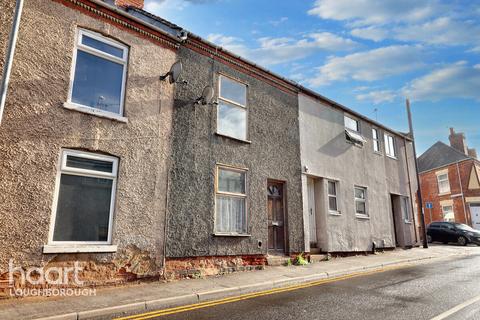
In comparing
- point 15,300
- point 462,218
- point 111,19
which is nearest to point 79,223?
point 15,300

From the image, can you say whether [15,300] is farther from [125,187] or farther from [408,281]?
[408,281]

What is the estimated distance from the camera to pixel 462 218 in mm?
29312

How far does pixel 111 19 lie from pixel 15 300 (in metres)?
6.80

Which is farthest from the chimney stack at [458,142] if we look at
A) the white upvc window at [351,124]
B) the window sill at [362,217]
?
the window sill at [362,217]

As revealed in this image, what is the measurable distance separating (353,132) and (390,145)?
435 cm

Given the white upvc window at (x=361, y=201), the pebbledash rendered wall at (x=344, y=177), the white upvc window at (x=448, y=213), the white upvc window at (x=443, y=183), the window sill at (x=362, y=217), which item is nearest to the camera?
the pebbledash rendered wall at (x=344, y=177)

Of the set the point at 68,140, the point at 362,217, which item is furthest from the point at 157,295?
the point at 362,217

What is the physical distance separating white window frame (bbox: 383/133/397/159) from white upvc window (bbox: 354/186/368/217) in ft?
12.5

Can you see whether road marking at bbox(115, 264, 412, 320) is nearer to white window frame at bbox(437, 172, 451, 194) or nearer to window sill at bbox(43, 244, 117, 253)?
window sill at bbox(43, 244, 117, 253)

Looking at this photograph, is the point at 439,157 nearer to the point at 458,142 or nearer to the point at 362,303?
the point at 458,142

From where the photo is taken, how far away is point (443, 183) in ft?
105

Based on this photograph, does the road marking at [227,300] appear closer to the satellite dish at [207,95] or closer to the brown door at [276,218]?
the brown door at [276,218]

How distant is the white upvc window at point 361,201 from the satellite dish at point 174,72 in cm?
1007

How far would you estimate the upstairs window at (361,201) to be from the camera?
577 inches
